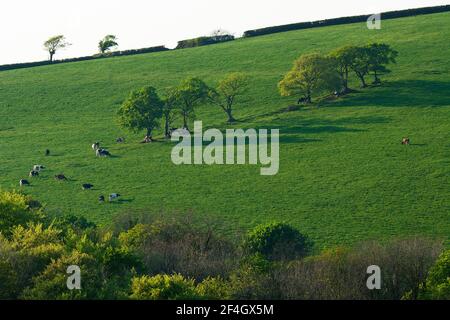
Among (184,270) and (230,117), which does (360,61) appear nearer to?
(230,117)

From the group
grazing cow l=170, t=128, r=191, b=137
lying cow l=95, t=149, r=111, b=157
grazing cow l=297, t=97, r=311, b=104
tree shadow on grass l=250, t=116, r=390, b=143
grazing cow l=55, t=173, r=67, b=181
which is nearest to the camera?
grazing cow l=55, t=173, r=67, b=181

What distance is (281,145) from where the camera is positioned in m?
80.5

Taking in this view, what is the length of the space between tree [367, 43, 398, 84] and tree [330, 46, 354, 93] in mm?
2345

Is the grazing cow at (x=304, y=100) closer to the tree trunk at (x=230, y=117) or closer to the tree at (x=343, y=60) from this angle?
the tree at (x=343, y=60)

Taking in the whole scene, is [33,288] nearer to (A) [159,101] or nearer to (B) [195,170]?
(B) [195,170]

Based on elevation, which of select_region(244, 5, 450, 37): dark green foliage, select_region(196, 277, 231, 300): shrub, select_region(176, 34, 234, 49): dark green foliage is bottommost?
select_region(196, 277, 231, 300): shrub

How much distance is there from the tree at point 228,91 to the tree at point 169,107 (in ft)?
15.3

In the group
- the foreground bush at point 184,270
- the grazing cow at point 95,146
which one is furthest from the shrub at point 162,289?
the grazing cow at point 95,146

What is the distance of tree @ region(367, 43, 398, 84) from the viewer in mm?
95938

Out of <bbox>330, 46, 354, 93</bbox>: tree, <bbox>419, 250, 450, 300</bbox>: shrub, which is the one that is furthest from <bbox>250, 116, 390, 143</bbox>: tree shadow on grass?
<bbox>419, 250, 450, 300</bbox>: shrub

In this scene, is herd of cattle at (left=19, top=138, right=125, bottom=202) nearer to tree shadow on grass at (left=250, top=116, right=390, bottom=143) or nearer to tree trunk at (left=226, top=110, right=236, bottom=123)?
tree trunk at (left=226, top=110, right=236, bottom=123)

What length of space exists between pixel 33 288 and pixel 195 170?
136 feet

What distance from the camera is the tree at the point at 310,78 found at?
91.9 m
